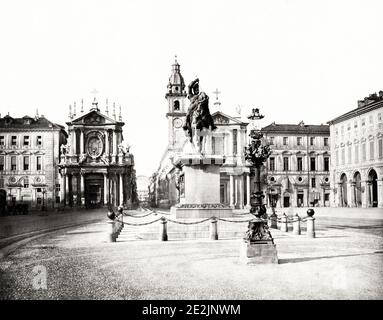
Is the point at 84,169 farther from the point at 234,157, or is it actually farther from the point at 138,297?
the point at 138,297

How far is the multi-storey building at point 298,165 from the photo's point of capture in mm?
76562

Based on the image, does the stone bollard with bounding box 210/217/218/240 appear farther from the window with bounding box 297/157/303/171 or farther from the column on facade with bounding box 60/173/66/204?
the window with bounding box 297/157/303/171

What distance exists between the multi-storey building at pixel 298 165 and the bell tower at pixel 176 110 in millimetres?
14500

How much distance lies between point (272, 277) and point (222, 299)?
84.8 inches

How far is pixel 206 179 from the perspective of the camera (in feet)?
65.5

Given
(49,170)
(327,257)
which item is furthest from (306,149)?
(327,257)

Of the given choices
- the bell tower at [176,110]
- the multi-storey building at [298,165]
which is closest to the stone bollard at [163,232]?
the multi-storey building at [298,165]

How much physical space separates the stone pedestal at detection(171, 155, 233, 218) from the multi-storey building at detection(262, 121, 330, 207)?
56.5m

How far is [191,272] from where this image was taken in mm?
10273

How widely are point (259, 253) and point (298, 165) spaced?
227 ft

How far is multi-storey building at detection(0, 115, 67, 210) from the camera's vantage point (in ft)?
225

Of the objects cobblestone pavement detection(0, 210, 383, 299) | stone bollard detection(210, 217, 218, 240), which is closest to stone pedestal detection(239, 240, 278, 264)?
cobblestone pavement detection(0, 210, 383, 299)
